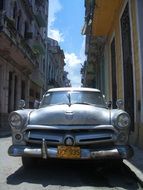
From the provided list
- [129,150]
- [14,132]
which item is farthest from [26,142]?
[129,150]

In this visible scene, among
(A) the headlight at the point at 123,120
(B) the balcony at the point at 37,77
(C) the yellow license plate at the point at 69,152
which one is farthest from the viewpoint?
(B) the balcony at the point at 37,77

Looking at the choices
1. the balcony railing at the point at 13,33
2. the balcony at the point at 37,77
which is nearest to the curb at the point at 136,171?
the balcony railing at the point at 13,33

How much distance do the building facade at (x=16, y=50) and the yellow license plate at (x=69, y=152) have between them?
14.4m

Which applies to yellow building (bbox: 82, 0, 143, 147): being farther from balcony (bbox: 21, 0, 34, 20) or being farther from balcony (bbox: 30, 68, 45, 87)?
balcony (bbox: 30, 68, 45, 87)

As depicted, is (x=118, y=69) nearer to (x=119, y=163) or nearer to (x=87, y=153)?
(x=119, y=163)

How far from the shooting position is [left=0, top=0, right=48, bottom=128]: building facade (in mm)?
23250

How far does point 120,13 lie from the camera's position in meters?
16.4

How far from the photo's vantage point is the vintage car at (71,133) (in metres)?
7.27

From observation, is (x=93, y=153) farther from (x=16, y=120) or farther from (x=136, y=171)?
(x=16, y=120)

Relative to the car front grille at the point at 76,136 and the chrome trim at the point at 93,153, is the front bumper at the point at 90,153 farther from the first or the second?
the car front grille at the point at 76,136

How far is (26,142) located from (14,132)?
0.31 m

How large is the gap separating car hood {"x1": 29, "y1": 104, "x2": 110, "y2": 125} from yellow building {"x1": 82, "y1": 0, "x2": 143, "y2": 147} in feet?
15.0

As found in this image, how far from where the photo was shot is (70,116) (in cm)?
758

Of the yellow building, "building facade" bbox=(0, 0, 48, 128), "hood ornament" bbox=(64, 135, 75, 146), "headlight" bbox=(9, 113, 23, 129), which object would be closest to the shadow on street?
"hood ornament" bbox=(64, 135, 75, 146)
